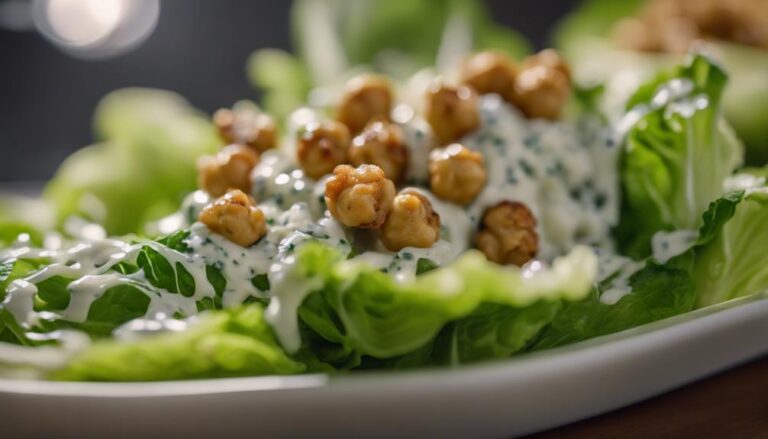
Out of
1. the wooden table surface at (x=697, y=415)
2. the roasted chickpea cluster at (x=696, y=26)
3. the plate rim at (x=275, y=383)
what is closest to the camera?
the plate rim at (x=275, y=383)

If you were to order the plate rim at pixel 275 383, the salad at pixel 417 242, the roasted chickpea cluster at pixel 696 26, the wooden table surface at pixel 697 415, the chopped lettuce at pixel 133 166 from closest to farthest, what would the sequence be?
the plate rim at pixel 275 383
the salad at pixel 417 242
the wooden table surface at pixel 697 415
the chopped lettuce at pixel 133 166
the roasted chickpea cluster at pixel 696 26

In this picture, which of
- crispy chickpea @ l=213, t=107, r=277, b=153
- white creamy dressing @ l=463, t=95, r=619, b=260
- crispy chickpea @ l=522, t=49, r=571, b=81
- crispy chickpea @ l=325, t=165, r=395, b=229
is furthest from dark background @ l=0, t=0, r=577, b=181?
crispy chickpea @ l=325, t=165, r=395, b=229

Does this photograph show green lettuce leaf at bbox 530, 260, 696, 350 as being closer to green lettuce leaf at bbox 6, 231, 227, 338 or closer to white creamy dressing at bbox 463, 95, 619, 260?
white creamy dressing at bbox 463, 95, 619, 260

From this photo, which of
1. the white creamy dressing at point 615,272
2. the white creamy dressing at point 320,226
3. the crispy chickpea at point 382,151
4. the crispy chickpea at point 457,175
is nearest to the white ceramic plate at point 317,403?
the white creamy dressing at point 320,226

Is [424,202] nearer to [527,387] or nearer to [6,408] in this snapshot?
[527,387]

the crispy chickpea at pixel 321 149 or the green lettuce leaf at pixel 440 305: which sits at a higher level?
the crispy chickpea at pixel 321 149

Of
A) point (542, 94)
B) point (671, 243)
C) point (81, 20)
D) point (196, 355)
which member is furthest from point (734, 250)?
point (81, 20)

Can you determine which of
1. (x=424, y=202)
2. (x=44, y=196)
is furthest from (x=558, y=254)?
(x=44, y=196)

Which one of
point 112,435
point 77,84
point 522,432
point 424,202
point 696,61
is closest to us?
point 112,435

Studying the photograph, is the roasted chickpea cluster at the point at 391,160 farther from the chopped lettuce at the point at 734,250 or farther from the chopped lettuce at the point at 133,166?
the chopped lettuce at the point at 133,166
